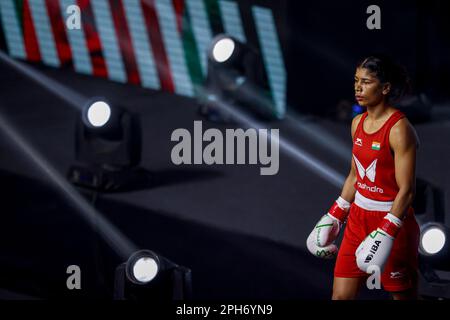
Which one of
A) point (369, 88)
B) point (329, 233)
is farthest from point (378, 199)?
point (369, 88)

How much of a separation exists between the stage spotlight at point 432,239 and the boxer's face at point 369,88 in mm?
876

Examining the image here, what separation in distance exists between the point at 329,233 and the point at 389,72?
68cm

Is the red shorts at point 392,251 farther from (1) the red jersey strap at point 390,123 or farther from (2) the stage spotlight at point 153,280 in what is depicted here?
(2) the stage spotlight at point 153,280

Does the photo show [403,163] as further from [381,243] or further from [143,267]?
[143,267]

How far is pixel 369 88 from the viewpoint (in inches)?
118

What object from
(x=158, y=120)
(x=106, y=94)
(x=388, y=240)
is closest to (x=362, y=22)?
(x=158, y=120)

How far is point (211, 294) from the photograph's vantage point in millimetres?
4168

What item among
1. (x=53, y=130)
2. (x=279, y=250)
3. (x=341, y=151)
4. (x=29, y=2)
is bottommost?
(x=279, y=250)

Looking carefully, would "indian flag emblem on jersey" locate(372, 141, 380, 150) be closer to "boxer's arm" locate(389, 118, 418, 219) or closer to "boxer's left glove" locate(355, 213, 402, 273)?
"boxer's arm" locate(389, 118, 418, 219)

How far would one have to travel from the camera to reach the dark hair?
2.97 m

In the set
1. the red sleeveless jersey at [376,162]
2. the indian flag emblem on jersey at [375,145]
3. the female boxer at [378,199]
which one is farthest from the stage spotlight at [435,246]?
the indian flag emblem on jersey at [375,145]

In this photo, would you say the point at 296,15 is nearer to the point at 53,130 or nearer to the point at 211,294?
the point at 53,130

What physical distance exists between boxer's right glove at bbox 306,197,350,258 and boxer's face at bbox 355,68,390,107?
18.3 inches

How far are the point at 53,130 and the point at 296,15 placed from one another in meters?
2.47
